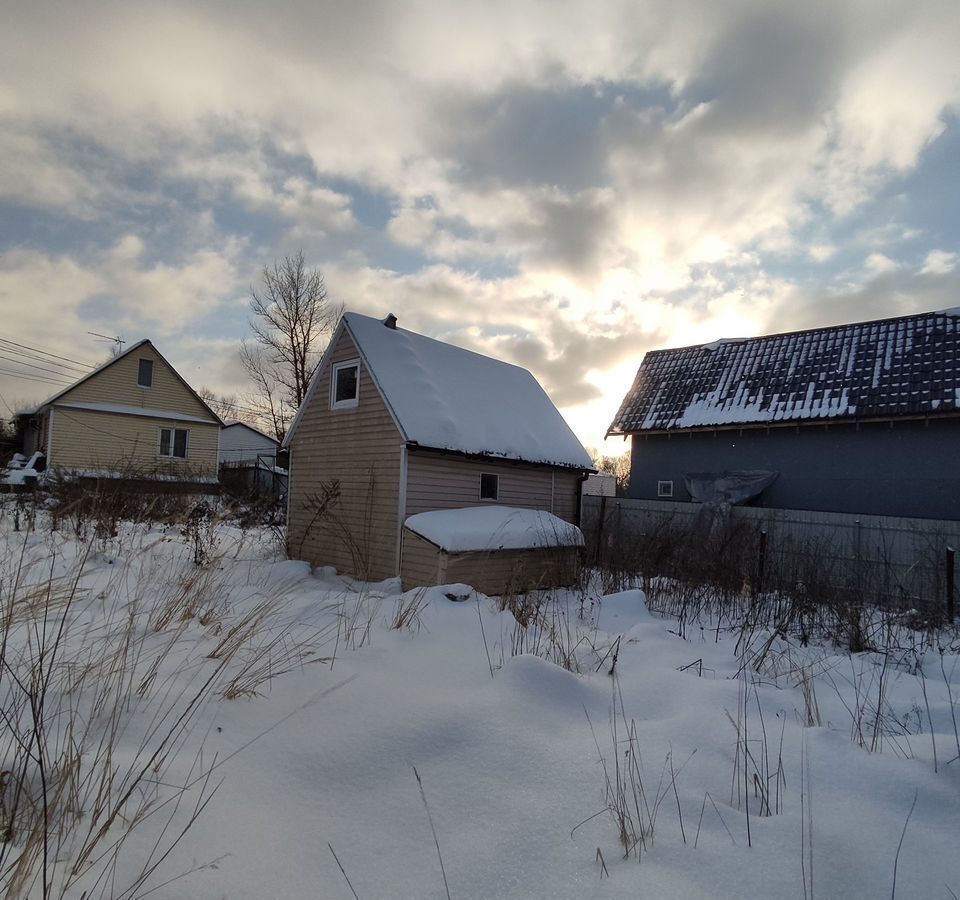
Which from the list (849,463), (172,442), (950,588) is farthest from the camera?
(172,442)

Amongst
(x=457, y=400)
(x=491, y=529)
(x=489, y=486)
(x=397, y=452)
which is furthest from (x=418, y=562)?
(x=457, y=400)

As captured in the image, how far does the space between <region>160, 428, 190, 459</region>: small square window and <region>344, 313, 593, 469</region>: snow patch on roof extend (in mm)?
19765

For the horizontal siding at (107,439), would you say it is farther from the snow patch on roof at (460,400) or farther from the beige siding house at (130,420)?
the snow patch on roof at (460,400)

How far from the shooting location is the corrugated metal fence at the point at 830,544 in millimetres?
9273

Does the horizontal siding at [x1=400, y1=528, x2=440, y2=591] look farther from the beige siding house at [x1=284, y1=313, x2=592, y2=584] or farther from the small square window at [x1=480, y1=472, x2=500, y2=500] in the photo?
the small square window at [x1=480, y1=472, x2=500, y2=500]

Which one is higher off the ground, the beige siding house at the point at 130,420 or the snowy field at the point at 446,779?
the beige siding house at the point at 130,420

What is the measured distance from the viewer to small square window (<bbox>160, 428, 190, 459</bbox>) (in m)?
27.1

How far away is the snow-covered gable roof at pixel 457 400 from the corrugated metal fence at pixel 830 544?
106 inches

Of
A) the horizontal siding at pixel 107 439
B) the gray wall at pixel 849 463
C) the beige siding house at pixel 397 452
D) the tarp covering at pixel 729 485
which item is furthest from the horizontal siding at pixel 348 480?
the horizontal siding at pixel 107 439

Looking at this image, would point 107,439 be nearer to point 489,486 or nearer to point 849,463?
point 489,486

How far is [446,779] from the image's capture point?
2318mm

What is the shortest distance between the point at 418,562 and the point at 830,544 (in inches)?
302

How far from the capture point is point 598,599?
7.77 meters

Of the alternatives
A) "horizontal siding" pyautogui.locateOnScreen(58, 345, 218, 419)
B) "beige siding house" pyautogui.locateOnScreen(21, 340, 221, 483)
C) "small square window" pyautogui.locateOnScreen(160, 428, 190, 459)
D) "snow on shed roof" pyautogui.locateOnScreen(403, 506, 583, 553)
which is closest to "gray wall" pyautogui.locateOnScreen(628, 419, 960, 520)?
"snow on shed roof" pyautogui.locateOnScreen(403, 506, 583, 553)
